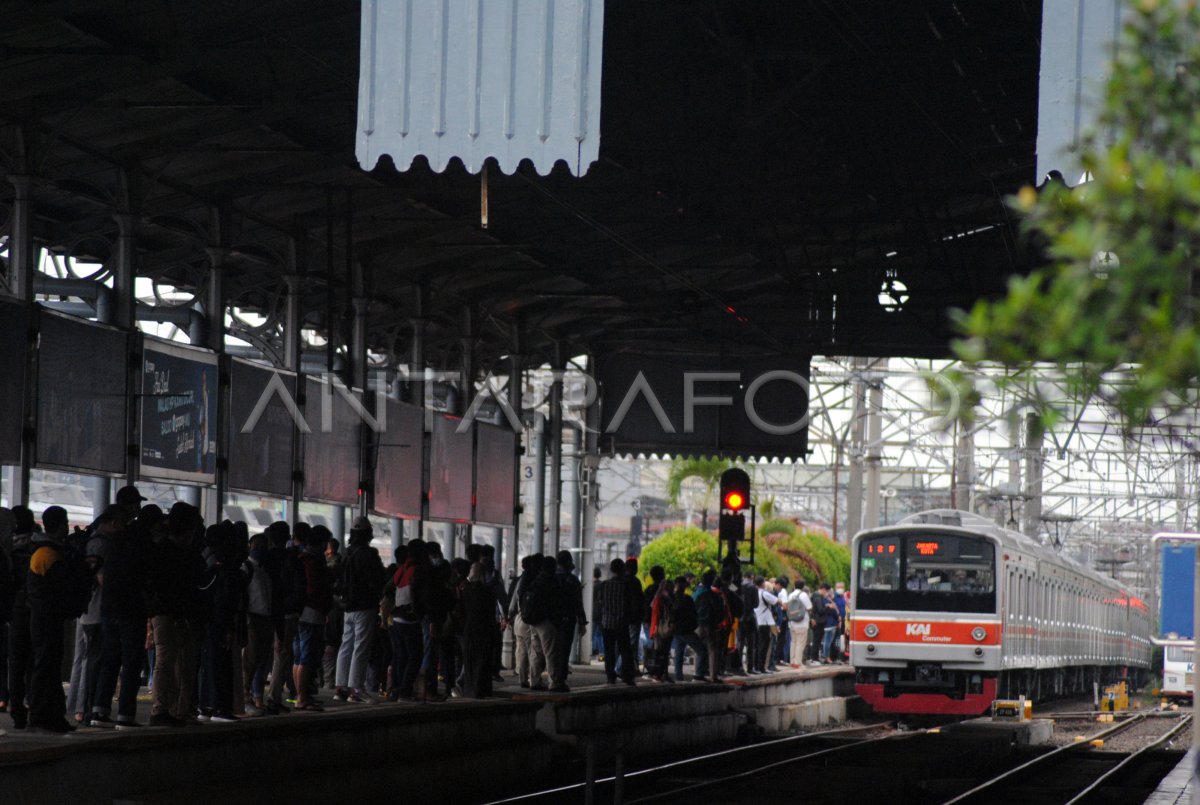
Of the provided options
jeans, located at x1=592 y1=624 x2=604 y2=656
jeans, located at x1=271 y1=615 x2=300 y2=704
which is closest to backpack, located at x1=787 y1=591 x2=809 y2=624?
jeans, located at x1=592 y1=624 x2=604 y2=656

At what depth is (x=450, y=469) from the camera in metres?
25.4

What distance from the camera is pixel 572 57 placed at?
1253 centimetres

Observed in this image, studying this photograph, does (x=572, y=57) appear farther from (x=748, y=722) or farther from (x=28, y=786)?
(x=748, y=722)

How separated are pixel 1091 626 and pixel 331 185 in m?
22.9

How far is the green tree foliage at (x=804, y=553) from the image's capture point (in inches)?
1877

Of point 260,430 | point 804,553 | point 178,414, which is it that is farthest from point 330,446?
point 804,553

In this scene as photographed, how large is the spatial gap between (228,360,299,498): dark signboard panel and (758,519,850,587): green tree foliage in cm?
2728

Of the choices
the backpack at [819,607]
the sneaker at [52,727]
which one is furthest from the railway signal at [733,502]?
the backpack at [819,607]

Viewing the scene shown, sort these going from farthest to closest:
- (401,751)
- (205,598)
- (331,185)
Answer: (331,185), (401,751), (205,598)

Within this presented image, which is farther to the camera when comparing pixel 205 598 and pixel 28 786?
pixel 205 598

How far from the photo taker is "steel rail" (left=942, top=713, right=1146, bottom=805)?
1727 centimetres

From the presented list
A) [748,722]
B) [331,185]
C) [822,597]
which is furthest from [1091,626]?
[331,185]

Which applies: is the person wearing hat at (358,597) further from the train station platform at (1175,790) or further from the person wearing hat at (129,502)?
the train station platform at (1175,790)

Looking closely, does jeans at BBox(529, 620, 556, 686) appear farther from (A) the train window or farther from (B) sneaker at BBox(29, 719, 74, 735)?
(B) sneaker at BBox(29, 719, 74, 735)
